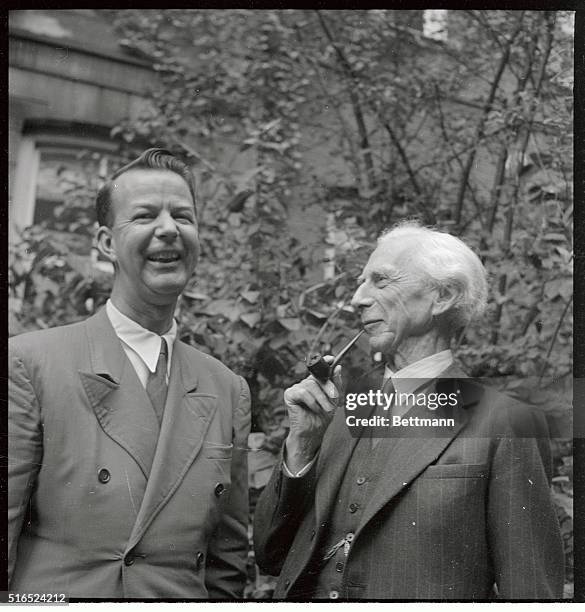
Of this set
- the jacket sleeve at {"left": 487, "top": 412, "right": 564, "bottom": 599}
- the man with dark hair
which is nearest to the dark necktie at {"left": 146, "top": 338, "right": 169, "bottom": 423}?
the man with dark hair

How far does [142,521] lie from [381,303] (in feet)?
3.78

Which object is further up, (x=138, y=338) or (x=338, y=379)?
(x=138, y=338)

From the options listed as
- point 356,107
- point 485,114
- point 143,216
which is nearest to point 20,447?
point 143,216

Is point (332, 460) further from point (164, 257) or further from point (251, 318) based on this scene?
point (164, 257)

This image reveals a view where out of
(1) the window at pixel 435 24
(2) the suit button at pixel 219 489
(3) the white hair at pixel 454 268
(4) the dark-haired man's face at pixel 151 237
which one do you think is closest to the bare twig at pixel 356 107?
(1) the window at pixel 435 24

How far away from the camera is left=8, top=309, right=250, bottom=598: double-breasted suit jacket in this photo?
123 inches

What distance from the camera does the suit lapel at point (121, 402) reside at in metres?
3.19

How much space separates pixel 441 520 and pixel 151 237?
4.75 ft

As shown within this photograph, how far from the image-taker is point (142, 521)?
312 centimetres

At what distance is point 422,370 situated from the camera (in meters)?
3.27

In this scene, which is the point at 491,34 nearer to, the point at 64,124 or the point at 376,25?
the point at 376,25

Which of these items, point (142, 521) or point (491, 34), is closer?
point (142, 521)

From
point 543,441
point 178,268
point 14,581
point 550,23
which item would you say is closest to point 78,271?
point 178,268

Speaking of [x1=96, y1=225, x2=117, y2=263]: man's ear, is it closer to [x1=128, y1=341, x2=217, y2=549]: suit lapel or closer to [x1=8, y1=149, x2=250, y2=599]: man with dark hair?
[x1=8, y1=149, x2=250, y2=599]: man with dark hair
